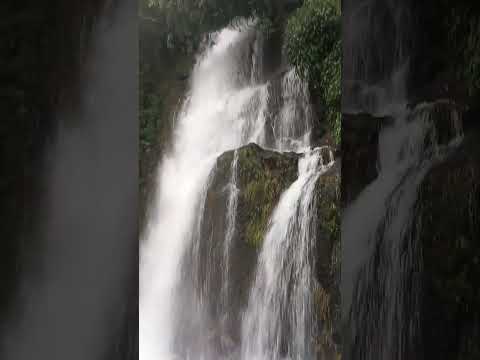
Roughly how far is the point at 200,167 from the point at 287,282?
137 centimetres

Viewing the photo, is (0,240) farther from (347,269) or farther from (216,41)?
(216,41)

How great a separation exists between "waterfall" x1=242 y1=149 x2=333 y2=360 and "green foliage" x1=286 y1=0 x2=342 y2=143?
50cm

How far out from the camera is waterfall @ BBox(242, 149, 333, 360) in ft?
14.1

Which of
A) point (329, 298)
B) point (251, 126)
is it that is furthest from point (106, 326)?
point (251, 126)

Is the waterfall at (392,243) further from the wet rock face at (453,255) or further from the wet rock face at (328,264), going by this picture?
the wet rock face at (328,264)

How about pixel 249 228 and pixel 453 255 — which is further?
pixel 249 228

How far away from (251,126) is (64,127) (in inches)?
122

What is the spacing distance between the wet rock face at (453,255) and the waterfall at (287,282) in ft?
7.82

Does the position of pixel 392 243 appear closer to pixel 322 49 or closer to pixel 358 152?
pixel 358 152

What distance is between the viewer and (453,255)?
189cm

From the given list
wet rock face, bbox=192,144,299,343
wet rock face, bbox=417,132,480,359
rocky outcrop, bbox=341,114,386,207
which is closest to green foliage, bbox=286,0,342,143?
wet rock face, bbox=192,144,299,343

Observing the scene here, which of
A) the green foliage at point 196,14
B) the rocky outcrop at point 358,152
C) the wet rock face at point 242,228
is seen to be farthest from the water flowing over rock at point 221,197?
the rocky outcrop at point 358,152

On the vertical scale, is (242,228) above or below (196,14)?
below

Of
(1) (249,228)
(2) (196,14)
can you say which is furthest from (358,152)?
(2) (196,14)
